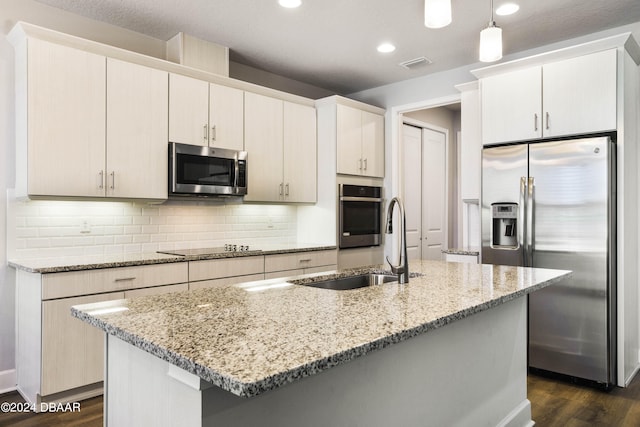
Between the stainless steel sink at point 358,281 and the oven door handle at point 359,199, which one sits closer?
the stainless steel sink at point 358,281

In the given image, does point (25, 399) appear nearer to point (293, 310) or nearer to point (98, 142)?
point (98, 142)

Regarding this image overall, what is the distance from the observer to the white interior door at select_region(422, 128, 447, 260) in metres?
5.79

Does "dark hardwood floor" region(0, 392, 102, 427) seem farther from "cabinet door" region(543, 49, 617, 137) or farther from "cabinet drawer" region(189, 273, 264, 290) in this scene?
"cabinet door" region(543, 49, 617, 137)

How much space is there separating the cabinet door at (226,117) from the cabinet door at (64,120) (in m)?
0.86

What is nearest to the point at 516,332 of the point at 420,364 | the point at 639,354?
the point at 420,364

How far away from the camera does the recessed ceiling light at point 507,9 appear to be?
3037 mm

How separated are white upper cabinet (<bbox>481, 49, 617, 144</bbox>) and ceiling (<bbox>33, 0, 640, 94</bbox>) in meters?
0.37

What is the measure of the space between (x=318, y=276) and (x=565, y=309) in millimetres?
2021

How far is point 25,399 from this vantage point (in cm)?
277

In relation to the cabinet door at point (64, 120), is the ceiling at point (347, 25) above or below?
above

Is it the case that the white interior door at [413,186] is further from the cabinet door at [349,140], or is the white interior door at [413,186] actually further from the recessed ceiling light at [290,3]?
the recessed ceiling light at [290,3]

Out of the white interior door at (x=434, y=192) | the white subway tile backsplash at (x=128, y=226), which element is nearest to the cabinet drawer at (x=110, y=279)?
the white subway tile backsplash at (x=128, y=226)

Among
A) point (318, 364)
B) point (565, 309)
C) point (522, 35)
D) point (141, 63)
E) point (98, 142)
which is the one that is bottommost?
point (565, 309)

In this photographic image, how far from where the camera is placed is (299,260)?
394 cm
